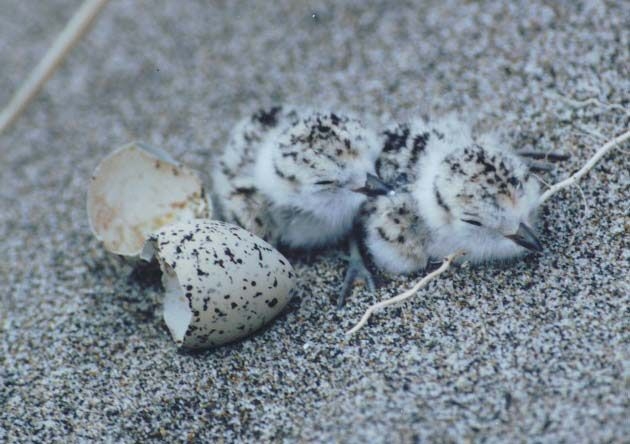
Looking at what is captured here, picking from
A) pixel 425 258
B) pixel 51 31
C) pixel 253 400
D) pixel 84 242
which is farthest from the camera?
pixel 51 31

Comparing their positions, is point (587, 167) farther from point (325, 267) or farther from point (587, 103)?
point (325, 267)

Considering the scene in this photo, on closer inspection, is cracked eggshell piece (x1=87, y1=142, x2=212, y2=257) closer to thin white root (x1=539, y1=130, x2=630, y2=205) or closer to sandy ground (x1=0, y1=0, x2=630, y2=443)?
sandy ground (x1=0, y1=0, x2=630, y2=443)

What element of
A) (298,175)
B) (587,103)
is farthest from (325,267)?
(587,103)

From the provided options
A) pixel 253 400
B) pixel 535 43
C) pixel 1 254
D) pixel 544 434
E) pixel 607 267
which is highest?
pixel 535 43

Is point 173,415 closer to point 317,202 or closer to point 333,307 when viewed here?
point 333,307

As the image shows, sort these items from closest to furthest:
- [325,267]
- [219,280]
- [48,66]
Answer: [219,280], [325,267], [48,66]

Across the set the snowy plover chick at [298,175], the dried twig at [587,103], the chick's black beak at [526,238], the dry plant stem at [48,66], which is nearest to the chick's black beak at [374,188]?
the snowy plover chick at [298,175]

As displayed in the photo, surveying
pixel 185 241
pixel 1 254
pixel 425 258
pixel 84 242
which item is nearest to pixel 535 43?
pixel 425 258
